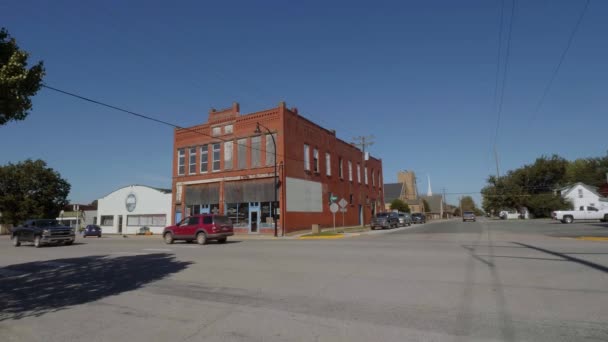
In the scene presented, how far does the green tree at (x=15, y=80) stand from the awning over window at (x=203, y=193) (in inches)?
1098

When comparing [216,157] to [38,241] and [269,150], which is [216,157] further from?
[38,241]

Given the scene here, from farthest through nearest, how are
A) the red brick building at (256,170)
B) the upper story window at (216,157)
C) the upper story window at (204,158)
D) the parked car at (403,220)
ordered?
1. the parked car at (403,220)
2. the upper story window at (204,158)
3. the upper story window at (216,157)
4. the red brick building at (256,170)

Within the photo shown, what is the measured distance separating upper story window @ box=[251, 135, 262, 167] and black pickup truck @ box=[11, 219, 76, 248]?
50.0 ft

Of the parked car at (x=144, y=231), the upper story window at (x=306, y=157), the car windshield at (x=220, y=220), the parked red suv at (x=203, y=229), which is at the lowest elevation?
the parked car at (x=144, y=231)

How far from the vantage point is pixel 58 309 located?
6969mm

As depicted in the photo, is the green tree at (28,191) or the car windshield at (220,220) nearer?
the car windshield at (220,220)

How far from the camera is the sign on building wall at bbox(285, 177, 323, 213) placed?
32803mm

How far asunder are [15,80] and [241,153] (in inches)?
1089

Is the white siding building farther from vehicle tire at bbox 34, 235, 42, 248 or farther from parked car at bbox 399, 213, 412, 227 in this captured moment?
vehicle tire at bbox 34, 235, 42, 248

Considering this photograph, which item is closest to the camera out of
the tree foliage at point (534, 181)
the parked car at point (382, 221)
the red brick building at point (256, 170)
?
the red brick building at point (256, 170)

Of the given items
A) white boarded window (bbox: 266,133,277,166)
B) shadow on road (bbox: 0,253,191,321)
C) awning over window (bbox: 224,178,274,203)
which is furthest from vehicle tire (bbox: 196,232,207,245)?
white boarded window (bbox: 266,133,277,166)

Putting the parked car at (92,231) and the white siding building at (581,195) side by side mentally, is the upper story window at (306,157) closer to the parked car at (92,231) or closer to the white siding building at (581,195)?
the parked car at (92,231)

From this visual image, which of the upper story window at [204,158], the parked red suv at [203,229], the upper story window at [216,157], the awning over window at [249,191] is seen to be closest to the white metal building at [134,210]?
the upper story window at [204,158]

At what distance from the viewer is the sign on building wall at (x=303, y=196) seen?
3280 cm
